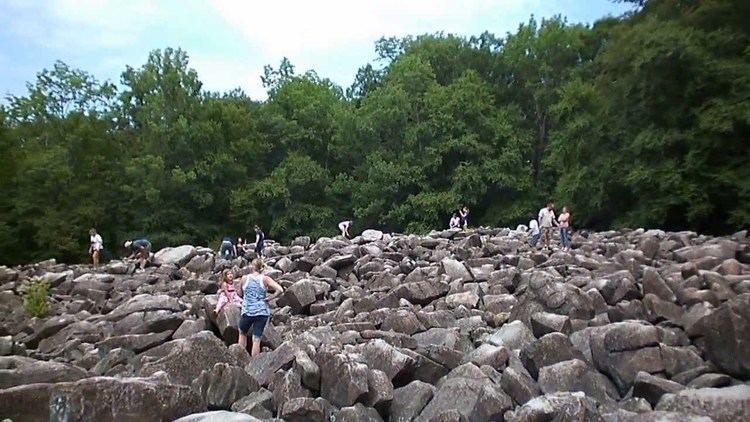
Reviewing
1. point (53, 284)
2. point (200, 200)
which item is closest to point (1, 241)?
point (200, 200)

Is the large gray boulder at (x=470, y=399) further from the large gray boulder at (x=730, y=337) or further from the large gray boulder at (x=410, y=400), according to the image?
the large gray boulder at (x=730, y=337)

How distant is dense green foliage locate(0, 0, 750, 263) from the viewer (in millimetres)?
40406

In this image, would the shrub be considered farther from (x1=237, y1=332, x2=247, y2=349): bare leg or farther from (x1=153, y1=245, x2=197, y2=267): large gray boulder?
(x1=237, y1=332, x2=247, y2=349): bare leg

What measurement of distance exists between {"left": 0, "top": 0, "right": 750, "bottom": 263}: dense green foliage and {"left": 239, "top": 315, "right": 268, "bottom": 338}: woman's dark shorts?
25.2 m

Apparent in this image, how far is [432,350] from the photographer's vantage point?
8508 millimetres

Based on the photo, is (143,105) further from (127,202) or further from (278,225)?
(278,225)

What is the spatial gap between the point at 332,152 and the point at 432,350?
132 feet

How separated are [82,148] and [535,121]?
98.9 ft

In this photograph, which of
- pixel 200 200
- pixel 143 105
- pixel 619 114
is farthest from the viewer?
pixel 143 105

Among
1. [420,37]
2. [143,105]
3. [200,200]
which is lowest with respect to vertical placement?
[200,200]

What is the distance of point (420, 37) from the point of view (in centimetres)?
5288

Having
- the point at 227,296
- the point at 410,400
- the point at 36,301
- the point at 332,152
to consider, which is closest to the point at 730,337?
the point at 410,400

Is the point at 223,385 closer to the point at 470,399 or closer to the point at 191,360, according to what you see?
the point at 191,360

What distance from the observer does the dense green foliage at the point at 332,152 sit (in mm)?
40406
